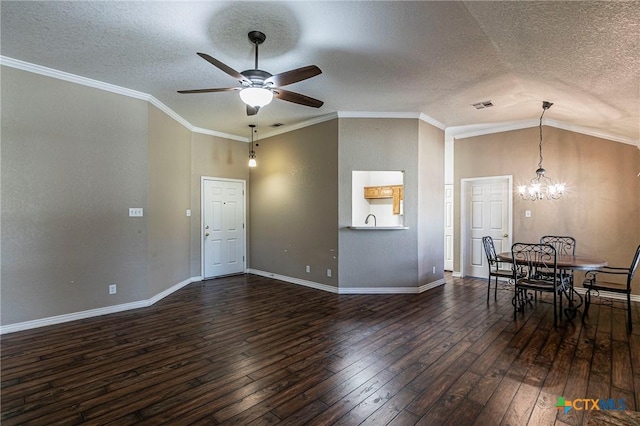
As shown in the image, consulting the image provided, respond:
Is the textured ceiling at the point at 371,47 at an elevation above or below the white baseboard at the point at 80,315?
above

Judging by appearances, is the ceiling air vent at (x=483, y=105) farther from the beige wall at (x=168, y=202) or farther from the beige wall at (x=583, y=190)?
the beige wall at (x=168, y=202)

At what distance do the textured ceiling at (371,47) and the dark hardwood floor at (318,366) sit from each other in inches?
106

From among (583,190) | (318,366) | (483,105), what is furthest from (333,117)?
(583,190)

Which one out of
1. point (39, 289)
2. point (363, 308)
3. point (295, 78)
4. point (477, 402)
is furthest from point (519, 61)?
point (39, 289)

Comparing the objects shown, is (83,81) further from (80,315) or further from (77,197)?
(80,315)

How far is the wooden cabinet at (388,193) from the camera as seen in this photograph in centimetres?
646

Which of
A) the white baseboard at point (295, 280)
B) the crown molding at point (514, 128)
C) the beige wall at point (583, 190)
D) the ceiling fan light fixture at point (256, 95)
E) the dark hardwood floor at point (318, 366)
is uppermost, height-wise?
the crown molding at point (514, 128)

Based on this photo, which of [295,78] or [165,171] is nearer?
[295,78]

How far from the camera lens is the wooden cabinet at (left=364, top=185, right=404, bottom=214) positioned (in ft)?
21.2

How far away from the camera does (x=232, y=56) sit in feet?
10.9

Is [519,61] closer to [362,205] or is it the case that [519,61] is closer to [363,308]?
[363,308]

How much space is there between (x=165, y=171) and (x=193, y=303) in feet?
7.07

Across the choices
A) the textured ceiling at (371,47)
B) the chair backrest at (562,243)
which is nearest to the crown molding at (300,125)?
the textured ceiling at (371,47)

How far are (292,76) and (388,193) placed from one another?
4.18 metres
